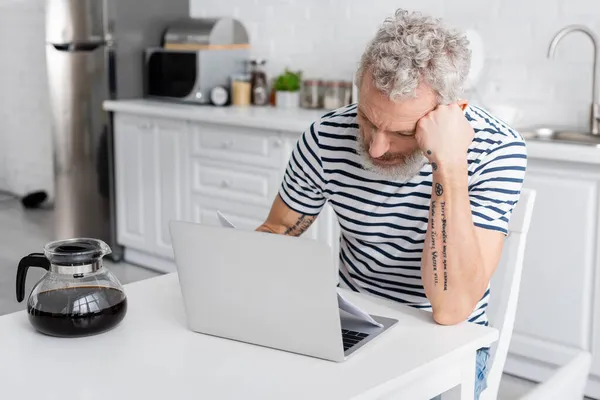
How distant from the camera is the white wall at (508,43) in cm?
327

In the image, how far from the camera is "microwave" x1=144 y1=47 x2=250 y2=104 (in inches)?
167

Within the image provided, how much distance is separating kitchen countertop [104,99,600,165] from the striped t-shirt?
1.06 m

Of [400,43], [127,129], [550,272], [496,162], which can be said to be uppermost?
[400,43]

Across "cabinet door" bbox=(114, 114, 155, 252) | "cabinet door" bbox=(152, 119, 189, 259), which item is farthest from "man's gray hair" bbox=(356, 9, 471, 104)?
"cabinet door" bbox=(114, 114, 155, 252)

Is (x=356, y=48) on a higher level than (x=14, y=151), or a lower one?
higher

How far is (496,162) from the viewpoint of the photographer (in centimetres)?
167

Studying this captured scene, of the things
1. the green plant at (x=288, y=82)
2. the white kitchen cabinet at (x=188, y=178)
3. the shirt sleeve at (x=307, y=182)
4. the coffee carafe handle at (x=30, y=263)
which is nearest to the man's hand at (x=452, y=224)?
the shirt sleeve at (x=307, y=182)

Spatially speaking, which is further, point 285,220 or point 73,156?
point 73,156

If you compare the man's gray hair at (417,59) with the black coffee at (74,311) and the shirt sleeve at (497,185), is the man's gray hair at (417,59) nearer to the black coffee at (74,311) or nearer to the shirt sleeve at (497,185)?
the shirt sleeve at (497,185)

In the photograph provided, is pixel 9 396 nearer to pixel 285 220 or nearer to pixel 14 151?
pixel 285 220

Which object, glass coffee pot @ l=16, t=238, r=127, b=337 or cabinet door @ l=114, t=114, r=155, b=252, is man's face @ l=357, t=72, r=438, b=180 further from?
cabinet door @ l=114, t=114, r=155, b=252

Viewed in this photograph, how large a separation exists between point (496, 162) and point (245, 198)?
2.25m

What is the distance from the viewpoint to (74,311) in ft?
4.58

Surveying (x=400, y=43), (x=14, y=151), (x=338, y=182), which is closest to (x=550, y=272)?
(x=338, y=182)
